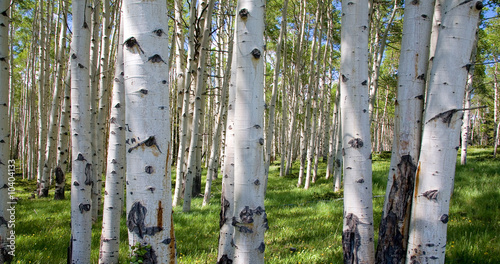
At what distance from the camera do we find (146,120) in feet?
5.54

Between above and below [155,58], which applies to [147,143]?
below

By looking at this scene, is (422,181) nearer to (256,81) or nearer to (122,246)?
(256,81)

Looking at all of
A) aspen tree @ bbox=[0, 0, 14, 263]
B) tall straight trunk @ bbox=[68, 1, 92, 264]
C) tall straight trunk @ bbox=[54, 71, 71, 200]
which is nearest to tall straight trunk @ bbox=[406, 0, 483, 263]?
tall straight trunk @ bbox=[68, 1, 92, 264]

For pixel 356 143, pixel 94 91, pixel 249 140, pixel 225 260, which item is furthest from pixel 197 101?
pixel 356 143

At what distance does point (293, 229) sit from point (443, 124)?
3425 mm

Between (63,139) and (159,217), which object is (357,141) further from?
(63,139)

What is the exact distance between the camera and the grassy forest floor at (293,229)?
363cm

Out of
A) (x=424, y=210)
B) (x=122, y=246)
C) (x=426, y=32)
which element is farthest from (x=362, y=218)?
(x=122, y=246)

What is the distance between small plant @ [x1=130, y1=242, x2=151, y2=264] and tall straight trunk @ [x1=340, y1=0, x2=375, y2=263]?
159 cm

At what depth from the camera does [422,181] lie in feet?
7.08

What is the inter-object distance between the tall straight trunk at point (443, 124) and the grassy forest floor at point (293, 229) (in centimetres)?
158

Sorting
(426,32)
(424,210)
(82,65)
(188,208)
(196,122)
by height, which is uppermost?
(426,32)

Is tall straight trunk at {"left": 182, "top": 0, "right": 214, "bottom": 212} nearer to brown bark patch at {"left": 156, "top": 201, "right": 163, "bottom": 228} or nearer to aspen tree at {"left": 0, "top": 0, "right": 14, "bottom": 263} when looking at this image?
aspen tree at {"left": 0, "top": 0, "right": 14, "bottom": 263}

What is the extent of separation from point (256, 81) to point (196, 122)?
4842 millimetres
